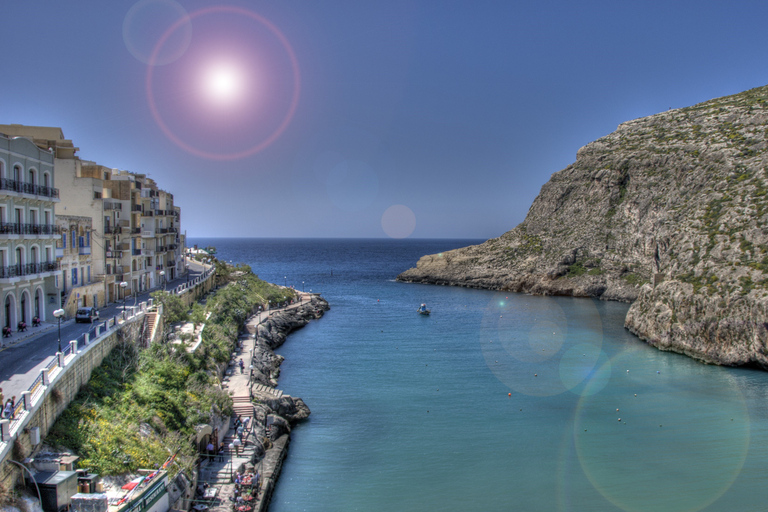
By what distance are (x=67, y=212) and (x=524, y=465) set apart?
119 ft

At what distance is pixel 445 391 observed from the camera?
38.0 metres

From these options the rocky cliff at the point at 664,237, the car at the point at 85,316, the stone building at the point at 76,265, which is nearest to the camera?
the car at the point at 85,316

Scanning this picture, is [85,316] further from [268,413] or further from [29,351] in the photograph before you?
[268,413]

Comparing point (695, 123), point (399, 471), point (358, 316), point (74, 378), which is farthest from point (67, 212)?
point (695, 123)

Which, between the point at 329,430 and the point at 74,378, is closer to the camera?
the point at 74,378

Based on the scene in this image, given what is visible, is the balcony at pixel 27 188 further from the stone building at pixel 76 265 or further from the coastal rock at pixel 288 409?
the coastal rock at pixel 288 409

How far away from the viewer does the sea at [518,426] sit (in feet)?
78.1

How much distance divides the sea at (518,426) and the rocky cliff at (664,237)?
14.2ft

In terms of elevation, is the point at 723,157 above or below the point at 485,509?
above

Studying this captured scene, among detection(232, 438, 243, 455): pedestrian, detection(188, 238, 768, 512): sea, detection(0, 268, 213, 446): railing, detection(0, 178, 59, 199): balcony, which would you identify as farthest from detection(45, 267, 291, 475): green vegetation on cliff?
detection(0, 178, 59, 199): balcony

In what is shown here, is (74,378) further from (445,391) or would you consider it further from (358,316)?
(358,316)

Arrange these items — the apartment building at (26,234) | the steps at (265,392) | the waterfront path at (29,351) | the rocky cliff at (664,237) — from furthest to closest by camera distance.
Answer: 1. the rocky cliff at (664,237)
2. the steps at (265,392)
3. the apartment building at (26,234)
4. the waterfront path at (29,351)

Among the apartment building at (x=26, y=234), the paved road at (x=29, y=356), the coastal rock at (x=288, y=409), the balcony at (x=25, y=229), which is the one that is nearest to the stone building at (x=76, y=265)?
the apartment building at (x=26, y=234)

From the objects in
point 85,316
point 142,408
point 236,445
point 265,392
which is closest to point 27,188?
point 85,316
